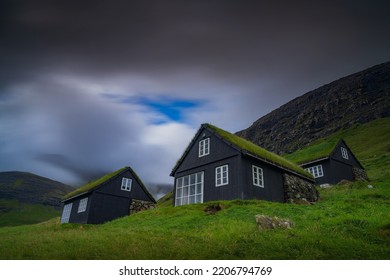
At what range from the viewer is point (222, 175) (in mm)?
23109

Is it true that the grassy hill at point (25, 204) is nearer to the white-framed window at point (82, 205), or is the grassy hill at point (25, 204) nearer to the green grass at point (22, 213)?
the green grass at point (22, 213)

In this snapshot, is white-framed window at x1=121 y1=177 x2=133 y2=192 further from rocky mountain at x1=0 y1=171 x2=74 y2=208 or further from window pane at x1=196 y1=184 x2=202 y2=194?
rocky mountain at x1=0 y1=171 x2=74 y2=208

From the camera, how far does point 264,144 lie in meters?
142

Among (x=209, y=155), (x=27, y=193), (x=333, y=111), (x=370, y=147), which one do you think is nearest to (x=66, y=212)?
→ (x=209, y=155)

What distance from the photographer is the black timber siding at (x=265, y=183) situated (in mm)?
21703

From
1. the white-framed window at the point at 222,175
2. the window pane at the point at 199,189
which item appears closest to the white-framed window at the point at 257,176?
the white-framed window at the point at 222,175

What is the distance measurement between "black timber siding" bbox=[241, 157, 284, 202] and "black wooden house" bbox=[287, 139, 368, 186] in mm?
13176

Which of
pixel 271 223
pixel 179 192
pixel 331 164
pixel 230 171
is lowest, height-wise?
pixel 271 223

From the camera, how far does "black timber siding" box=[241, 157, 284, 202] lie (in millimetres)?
21703

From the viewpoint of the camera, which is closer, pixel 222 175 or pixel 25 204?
pixel 222 175

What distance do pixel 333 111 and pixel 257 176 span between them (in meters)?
114

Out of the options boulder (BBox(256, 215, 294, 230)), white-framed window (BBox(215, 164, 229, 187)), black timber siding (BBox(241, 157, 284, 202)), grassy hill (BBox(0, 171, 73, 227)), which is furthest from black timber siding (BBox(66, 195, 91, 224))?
grassy hill (BBox(0, 171, 73, 227))

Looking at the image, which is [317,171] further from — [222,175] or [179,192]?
[179,192]

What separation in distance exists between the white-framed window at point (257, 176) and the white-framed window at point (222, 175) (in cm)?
218
